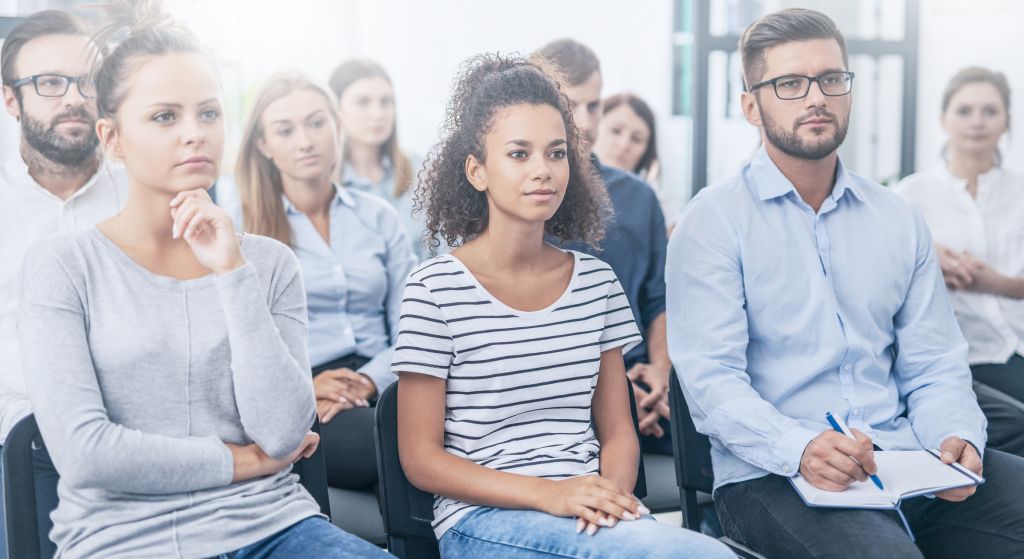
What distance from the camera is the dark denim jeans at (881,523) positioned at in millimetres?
1562

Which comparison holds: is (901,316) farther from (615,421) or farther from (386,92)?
(386,92)

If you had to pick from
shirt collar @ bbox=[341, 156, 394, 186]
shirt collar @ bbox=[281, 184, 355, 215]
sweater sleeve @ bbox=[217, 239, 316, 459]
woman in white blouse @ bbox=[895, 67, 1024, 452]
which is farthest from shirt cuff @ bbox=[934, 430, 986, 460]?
shirt collar @ bbox=[341, 156, 394, 186]

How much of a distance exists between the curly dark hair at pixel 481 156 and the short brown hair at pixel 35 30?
2.81 feet

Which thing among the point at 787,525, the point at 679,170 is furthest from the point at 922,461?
the point at 679,170

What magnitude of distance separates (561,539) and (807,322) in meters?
0.73

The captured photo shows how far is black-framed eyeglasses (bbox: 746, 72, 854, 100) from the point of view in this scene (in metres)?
1.93

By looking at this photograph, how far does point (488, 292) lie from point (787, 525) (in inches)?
25.9

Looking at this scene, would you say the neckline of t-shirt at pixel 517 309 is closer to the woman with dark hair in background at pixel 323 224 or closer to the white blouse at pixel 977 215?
the woman with dark hair in background at pixel 323 224

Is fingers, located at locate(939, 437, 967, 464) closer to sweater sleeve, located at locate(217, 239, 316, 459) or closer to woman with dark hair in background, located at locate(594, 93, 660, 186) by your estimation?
sweater sleeve, located at locate(217, 239, 316, 459)

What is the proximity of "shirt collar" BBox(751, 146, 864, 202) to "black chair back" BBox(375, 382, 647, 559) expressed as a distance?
0.88 meters

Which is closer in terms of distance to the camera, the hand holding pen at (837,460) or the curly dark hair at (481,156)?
the hand holding pen at (837,460)

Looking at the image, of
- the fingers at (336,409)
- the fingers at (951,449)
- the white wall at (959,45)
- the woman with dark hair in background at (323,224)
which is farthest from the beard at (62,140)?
the white wall at (959,45)

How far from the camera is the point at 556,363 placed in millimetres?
1666

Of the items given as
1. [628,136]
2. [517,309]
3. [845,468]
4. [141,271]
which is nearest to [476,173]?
[517,309]
